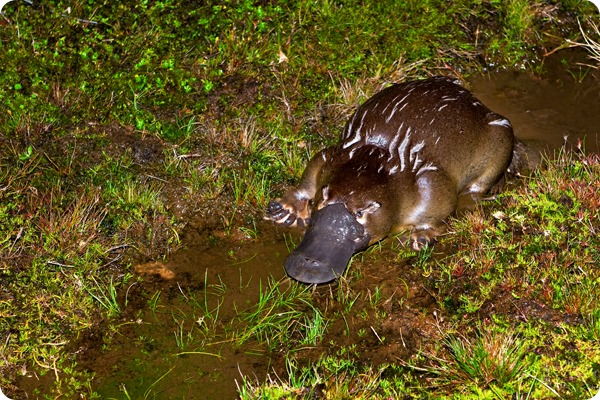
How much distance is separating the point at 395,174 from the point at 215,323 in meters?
1.27

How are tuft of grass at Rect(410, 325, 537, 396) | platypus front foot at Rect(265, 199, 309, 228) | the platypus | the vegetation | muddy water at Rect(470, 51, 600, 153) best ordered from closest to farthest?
tuft of grass at Rect(410, 325, 537, 396), the vegetation, the platypus, platypus front foot at Rect(265, 199, 309, 228), muddy water at Rect(470, 51, 600, 153)

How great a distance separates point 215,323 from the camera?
4047 millimetres

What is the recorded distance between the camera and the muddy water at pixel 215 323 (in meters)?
3.78

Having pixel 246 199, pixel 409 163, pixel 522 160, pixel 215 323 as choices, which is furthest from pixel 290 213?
pixel 522 160

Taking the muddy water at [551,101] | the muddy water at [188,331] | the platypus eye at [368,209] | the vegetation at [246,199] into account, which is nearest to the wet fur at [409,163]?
the platypus eye at [368,209]

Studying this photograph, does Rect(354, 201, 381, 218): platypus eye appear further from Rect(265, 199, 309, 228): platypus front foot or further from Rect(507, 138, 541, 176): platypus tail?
Rect(507, 138, 541, 176): platypus tail

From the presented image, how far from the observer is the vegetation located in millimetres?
3744

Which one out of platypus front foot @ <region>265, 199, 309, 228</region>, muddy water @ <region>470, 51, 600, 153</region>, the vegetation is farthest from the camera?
muddy water @ <region>470, 51, 600, 153</region>

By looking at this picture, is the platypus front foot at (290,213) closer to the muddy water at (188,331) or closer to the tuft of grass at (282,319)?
the muddy water at (188,331)

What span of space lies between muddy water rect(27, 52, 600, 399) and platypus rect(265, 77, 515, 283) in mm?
225

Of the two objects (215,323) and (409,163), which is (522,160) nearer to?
(409,163)

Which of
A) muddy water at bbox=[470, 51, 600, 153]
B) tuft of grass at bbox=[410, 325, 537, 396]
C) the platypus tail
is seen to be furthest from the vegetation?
the platypus tail

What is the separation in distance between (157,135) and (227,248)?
989 mm

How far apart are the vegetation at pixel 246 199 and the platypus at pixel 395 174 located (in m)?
0.19
